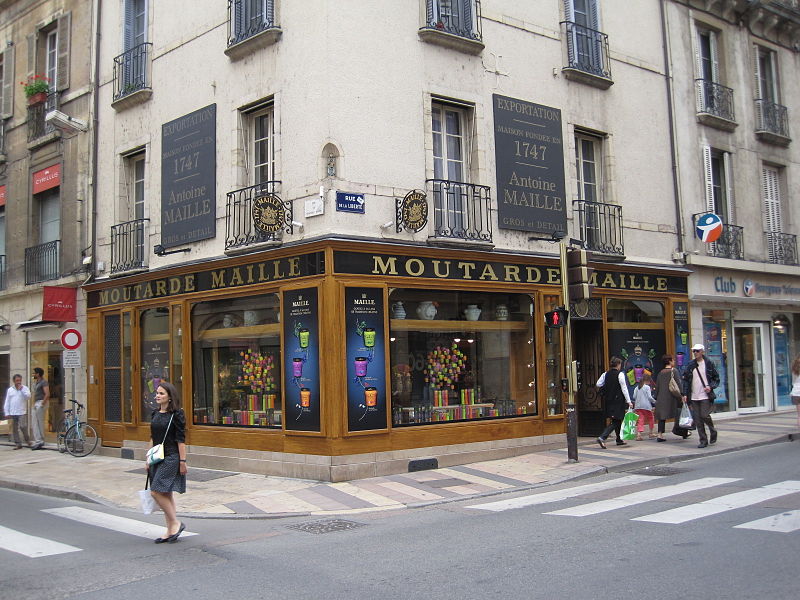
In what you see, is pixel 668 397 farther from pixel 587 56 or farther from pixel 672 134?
pixel 587 56

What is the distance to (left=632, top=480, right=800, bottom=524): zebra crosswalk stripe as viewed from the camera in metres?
7.59

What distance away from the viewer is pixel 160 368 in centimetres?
1482

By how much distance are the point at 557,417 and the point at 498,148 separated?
4.91 m

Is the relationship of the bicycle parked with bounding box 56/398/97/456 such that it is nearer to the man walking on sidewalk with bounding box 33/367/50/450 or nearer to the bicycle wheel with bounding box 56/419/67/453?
the bicycle wheel with bounding box 56/419/67/453

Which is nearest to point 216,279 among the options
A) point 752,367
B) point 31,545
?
point 31,545

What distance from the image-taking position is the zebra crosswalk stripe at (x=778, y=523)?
6805mm

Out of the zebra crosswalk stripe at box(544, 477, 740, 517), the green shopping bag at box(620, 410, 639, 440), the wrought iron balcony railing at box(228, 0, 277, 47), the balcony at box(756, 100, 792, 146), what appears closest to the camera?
the zebra crosswalk stripe at box(544, 477, 740, 517)

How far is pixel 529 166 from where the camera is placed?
1399 cm

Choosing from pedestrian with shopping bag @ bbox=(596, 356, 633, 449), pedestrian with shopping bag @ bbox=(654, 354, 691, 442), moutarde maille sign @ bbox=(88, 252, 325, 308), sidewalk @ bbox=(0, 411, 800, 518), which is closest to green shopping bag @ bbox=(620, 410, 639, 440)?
pedestrian with shopping bag @ bbox=(596, 356, 633, 449)

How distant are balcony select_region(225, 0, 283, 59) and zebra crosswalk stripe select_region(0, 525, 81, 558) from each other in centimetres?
813

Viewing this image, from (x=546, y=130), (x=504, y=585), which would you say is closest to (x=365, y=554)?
(x=504, y=585)

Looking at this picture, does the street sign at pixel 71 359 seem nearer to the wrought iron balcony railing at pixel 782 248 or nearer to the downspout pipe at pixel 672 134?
the downspout pipe at pixel 672 134

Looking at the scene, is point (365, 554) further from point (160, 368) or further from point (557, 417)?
point (160, 368)

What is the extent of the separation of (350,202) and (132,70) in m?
6.77
